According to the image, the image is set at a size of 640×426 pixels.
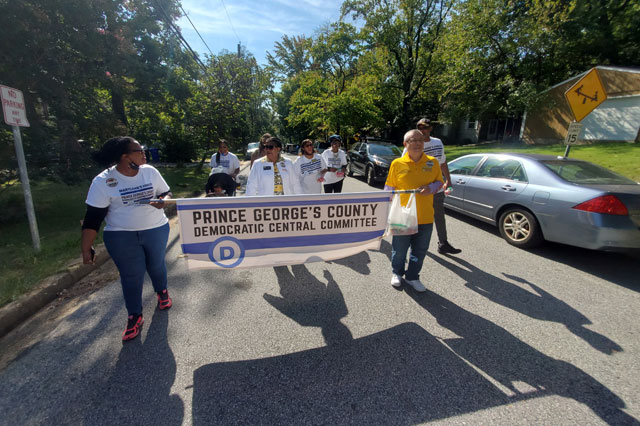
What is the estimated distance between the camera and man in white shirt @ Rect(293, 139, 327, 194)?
4.36m

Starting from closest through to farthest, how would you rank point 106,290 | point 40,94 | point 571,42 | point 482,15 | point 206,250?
1. point 206,250
2. point 106,290
3. point 40,94
4. point 571,42
5. point 482,15

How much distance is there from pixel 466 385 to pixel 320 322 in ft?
4.29

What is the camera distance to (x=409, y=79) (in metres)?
24.8

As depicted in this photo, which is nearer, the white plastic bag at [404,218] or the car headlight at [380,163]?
the white plastic bag at [404,218]

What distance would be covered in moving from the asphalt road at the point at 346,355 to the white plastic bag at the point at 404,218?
0.82 meters

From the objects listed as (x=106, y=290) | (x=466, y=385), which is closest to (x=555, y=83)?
(x=466, y=385)

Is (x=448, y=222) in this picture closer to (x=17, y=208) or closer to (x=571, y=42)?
(x=17, y=208)

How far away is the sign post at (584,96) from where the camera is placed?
508cm

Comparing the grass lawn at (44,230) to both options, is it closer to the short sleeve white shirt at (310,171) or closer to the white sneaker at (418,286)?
the short sleeve white shirt at (310,171)

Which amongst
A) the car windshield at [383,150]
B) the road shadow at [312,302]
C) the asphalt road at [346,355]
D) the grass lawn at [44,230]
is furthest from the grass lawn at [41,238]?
the car windshield at [383,150]

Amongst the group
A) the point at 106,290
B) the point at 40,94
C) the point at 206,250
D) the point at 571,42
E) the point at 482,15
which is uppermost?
the point at 482,15

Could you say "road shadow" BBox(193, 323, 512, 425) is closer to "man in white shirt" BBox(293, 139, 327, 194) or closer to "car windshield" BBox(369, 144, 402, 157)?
"man in white shirt" BBox(293, 139, 327, 194)

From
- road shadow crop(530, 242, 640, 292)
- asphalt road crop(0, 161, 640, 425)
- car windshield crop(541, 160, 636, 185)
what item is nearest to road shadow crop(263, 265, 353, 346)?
asphalt road crop(0, 161, 640, 425)

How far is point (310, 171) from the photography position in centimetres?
445
